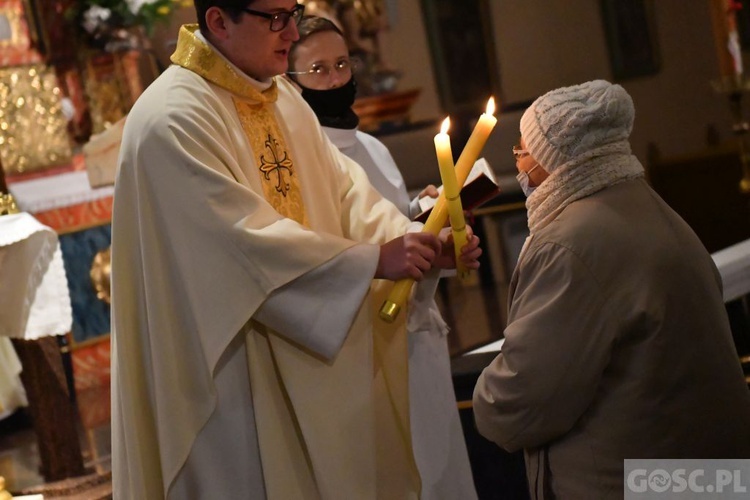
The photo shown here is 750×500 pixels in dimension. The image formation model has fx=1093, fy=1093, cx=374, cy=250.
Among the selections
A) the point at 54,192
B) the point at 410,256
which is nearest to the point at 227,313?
the point at 410,256

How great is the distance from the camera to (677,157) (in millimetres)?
9242

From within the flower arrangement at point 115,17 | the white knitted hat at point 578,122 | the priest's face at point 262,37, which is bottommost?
the white knitted hat at point 578,122

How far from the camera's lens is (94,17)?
7797 mm

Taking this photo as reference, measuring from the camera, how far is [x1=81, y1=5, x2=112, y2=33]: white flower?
306 inches

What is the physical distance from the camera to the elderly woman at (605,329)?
2277 mm

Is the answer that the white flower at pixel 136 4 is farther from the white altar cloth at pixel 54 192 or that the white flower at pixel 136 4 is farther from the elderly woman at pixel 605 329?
the elderly woman at pixel 605 329

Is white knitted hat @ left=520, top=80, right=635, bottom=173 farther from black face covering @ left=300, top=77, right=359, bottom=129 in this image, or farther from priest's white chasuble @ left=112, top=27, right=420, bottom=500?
black face covering @ left=300, top=77, right=359, bottom=129

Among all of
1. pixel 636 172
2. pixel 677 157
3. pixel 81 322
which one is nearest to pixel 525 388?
pixel 636 172

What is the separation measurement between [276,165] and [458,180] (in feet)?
2.10

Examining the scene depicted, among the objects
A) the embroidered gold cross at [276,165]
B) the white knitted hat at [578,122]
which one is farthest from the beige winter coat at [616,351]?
the embroidered gold cross at [276,165]

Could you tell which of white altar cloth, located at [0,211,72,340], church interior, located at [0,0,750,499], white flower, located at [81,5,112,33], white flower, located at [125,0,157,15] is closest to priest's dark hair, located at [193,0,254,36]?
church interior, located at [0,0,750,499]

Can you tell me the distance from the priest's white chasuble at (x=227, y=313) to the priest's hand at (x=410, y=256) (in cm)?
5

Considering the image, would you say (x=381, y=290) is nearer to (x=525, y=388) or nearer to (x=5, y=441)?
(x=525, y=388)

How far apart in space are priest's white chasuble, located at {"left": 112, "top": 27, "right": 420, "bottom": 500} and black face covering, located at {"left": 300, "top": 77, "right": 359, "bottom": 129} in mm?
736
